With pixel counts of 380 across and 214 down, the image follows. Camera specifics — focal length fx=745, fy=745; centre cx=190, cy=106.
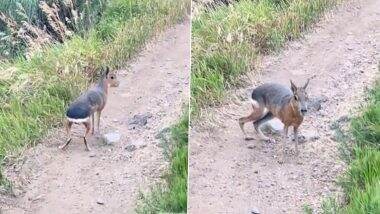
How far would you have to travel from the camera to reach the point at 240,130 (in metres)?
2.35

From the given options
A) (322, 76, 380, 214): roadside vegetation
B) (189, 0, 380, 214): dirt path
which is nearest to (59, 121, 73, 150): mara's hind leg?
(189, 0, 380, 214): dirt path

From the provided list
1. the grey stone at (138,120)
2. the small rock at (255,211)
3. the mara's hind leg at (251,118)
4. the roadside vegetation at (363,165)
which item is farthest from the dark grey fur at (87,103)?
the roadside vegetation at (363,165)

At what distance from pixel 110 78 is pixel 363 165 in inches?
33.4

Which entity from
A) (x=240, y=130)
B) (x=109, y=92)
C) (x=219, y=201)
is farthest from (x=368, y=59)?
(x=109, y=92)

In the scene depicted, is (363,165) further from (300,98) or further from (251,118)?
(251,118)

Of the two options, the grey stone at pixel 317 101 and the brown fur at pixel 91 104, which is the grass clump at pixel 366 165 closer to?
the grey stone at pixel 317 101

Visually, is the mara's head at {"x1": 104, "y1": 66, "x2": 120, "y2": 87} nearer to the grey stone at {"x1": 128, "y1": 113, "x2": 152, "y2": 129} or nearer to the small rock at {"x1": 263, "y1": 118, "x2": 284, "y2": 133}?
the grey stone at {"x1": 128, "y1": 113, "x2": 152, "y2": 129}

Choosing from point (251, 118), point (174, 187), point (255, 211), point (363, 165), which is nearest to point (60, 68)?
point (174, 187)

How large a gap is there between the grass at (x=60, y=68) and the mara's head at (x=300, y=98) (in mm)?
467

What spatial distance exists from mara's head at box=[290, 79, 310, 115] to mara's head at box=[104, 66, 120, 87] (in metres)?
0.58

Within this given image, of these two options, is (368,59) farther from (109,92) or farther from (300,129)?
(109,92)

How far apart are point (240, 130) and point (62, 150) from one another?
58 centimetres

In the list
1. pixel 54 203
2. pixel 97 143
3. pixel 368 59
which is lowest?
pixel 54 203

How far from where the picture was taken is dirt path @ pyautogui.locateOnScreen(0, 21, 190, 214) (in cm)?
239
